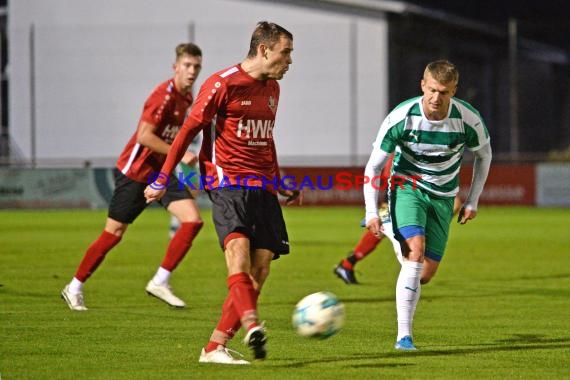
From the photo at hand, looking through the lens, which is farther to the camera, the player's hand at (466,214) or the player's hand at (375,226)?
the player's hand at (466,214)

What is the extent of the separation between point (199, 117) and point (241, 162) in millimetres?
398

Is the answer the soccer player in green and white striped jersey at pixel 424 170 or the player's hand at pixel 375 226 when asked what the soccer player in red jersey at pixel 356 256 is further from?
the player's hand at pixel 375 226

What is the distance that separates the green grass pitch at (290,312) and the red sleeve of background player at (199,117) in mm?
1271

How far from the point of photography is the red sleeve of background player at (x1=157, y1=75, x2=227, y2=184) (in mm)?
7012

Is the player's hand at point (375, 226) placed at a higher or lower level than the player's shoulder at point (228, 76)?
lower

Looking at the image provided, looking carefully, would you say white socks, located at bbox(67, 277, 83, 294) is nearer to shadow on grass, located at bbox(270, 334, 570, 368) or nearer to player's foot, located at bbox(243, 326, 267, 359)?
shadow on grass, located at bbox(270, 334, 570, 368)

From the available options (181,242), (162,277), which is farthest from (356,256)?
(162,277)

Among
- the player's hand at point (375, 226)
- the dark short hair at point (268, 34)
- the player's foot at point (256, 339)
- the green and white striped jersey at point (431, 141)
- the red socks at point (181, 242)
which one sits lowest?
the player's foot at point (256, 339)

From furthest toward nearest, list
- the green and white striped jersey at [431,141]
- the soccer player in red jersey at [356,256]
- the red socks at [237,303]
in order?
the soccer player in red jersey at [356,256], the green and white striped jersey at [431,141], the red socks at [237,303]

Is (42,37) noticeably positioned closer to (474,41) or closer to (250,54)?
(474,41)

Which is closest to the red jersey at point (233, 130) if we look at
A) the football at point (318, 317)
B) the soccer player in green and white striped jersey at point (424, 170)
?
the football at point (318, 317)

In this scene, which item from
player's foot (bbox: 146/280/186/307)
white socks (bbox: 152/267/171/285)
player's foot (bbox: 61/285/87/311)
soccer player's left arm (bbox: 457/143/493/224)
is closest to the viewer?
soccer player's left arm (bbox: 457/143/493/224)

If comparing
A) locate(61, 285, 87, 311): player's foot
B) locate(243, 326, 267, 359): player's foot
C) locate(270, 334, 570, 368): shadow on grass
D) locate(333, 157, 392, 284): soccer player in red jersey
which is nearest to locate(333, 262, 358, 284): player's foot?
locate(333, 157, 392, 284): soccer player in red jersey

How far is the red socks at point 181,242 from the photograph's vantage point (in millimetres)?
10695
